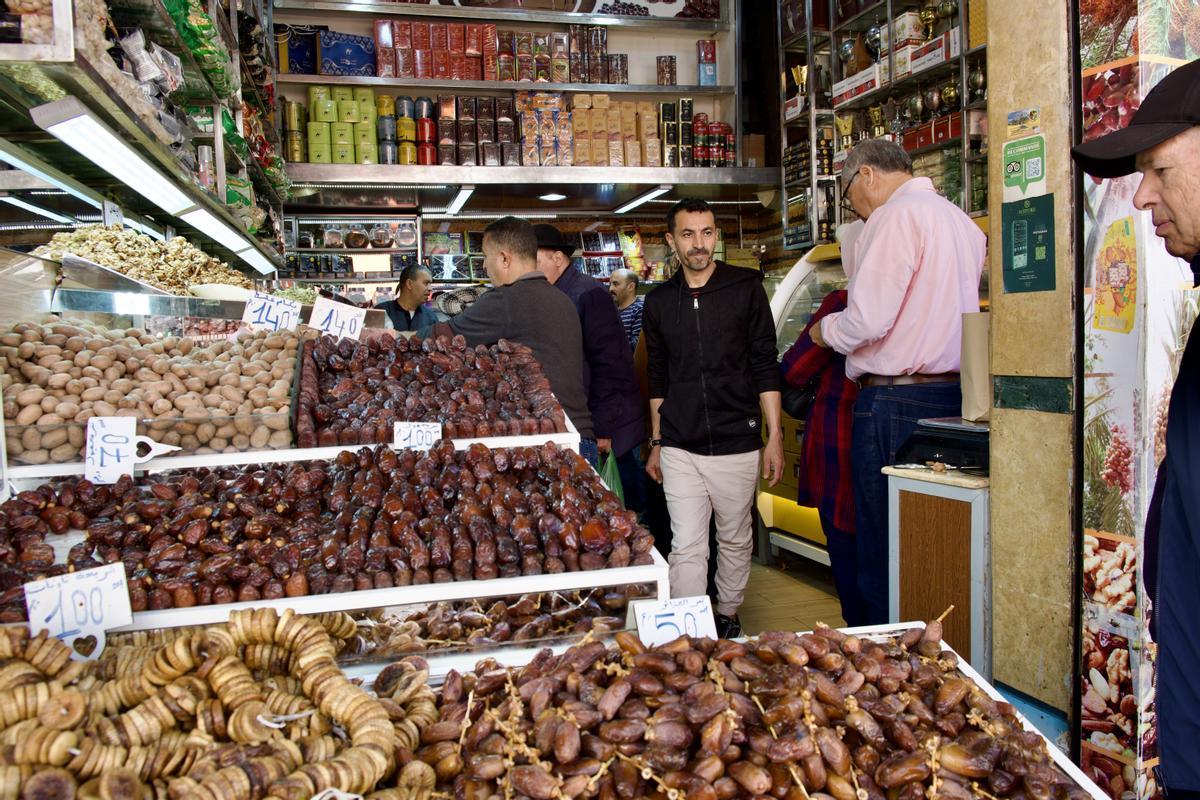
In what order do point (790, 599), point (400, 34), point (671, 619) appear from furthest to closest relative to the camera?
point (400, 34), point (790, 599), point (671, 619)

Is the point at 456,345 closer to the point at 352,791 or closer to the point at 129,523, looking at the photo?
the point at 129,523

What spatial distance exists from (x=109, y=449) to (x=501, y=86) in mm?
5943

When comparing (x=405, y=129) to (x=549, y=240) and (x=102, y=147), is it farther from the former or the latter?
(x=102, y=147)

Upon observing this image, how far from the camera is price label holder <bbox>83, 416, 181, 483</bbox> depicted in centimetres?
202

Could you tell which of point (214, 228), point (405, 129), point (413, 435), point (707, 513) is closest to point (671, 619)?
point (413, 435)

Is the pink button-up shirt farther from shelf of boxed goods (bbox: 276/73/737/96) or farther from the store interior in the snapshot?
shelf of boxed goods (bbox: 276/73/737/96)

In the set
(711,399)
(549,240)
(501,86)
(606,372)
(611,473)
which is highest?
(501,86)

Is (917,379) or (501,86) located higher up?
(501,86)

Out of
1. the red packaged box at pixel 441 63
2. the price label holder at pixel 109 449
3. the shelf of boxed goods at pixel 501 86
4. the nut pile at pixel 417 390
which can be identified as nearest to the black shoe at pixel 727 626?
the nut pile at pixel 417 390

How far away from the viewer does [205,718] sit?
1107 millimetres

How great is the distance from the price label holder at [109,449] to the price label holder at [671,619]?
1331 mm

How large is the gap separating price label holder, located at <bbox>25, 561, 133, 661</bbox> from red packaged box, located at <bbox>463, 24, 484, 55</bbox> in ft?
22.0

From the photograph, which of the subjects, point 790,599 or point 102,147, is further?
point 790,599

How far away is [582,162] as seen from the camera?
732 cm
